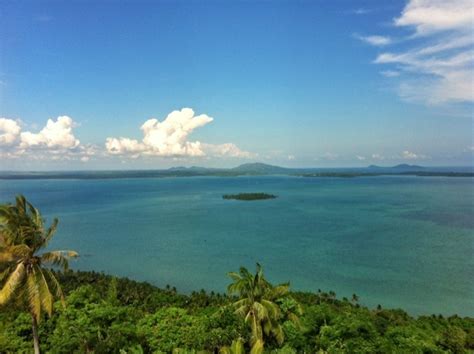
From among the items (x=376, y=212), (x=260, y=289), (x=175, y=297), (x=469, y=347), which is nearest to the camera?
(x=260, y=289)

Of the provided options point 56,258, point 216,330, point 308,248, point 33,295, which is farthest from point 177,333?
point 308,248

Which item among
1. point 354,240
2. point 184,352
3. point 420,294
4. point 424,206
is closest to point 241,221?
point 354,240

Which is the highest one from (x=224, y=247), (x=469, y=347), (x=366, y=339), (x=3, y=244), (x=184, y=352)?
(x=3, y=244)

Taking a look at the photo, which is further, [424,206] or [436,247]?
[424,206]

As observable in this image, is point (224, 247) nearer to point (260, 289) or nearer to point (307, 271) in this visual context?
point (307, 271)

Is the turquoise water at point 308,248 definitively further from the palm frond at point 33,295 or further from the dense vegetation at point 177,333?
the palm frond at point 33,295

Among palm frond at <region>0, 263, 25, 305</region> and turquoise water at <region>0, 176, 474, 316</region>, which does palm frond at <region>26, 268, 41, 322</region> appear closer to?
palm frond at <region>0, 263, 25, 305</region>

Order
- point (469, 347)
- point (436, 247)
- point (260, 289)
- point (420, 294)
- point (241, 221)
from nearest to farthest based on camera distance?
point (260, 289), point (469, 347), point (420, 294), point (436, 247), point (241, 221)

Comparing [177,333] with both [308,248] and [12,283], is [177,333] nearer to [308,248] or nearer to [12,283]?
[12,283]

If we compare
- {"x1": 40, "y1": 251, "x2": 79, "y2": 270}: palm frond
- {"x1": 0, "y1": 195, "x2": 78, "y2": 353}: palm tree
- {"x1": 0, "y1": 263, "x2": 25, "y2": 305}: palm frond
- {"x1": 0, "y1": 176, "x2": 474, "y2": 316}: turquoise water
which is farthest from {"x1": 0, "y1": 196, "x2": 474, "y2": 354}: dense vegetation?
{"x1": 0, "y1": 176, "x2": 474, "y2": 316}: turquoise water
